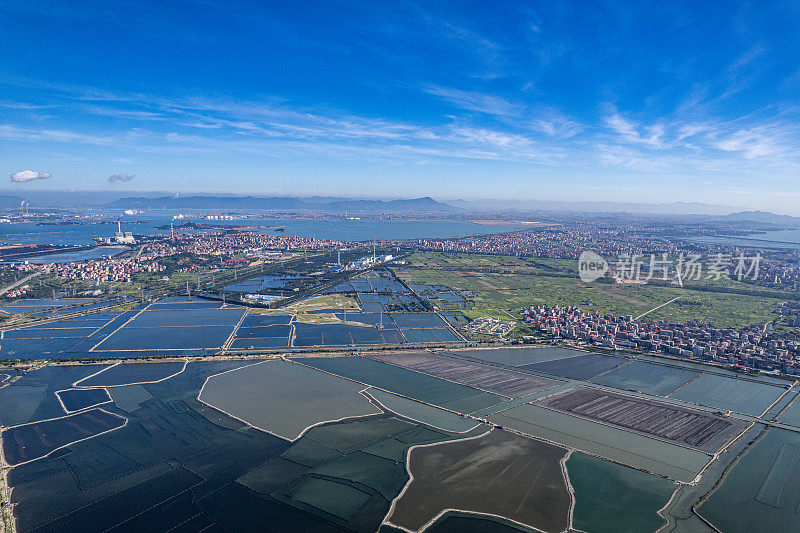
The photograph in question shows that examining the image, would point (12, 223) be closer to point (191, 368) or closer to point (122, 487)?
point (191, 368)

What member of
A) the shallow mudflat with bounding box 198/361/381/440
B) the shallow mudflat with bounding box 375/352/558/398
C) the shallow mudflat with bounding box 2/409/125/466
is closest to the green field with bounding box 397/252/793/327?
the shallow mudflat with bounding box 375/352/558/398

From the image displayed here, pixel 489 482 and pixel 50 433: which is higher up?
pixel 489 482

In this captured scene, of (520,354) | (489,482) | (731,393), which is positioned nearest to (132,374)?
(489,482)

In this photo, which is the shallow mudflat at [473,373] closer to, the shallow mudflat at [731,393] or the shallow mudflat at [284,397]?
the shallow mudflat at [284,397]

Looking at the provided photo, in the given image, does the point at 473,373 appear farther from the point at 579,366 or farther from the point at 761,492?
the point at 761,492

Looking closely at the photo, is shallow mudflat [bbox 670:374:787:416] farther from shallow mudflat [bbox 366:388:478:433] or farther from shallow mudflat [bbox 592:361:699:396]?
shallow mudflat [bbox 366:388:478:433]
